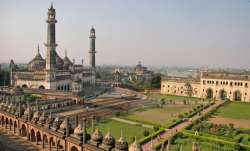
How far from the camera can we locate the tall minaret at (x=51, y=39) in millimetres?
60284

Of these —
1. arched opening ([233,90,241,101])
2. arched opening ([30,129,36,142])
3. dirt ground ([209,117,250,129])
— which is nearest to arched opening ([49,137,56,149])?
arched opening ([30,129,36,142])

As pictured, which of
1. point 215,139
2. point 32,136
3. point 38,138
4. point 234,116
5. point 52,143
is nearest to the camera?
point 52,143

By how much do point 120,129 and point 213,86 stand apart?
40.0 m

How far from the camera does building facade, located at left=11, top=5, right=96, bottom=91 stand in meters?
60.5

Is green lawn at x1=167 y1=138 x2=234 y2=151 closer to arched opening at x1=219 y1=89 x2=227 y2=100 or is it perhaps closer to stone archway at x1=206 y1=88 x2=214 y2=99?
arched opening at x1=219 y1=89 x2=227 y2=100

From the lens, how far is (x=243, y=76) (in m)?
62.1

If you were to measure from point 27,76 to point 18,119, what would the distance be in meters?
44.1

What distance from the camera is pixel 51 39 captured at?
60812mm

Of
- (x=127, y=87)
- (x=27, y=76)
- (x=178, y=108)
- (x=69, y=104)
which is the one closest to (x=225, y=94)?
(x=178, y=108)

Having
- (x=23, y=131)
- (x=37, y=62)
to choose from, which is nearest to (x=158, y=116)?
(x=23, y=131)

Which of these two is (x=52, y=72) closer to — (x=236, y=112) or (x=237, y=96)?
(x=236, y=112)

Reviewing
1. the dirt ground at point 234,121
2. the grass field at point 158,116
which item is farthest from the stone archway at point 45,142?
the dirt ground at point 234,121

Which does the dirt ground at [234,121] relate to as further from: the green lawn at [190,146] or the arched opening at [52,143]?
the arched opening at [52,143]

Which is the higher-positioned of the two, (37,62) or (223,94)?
(37,62)
